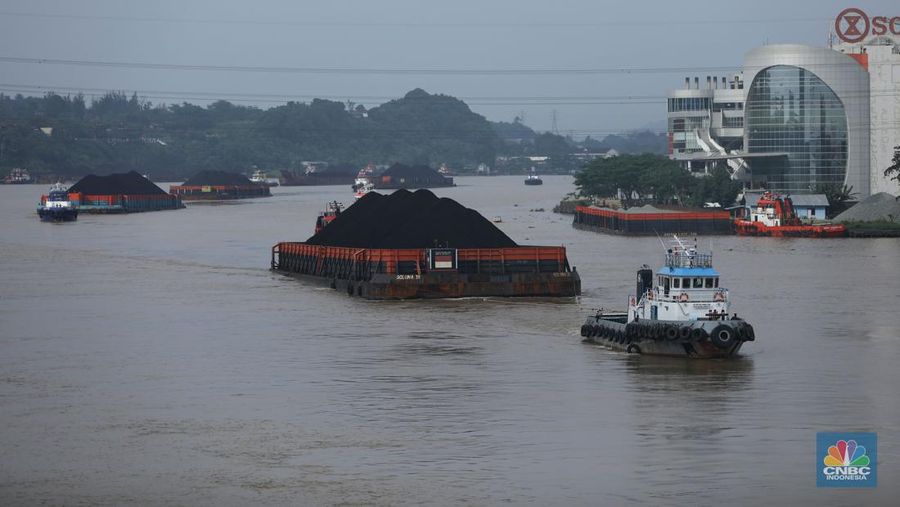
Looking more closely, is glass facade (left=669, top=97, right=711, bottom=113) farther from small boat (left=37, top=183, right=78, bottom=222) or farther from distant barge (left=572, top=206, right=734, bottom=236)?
small boat (left=37, top=183, right=78, bottom=222)

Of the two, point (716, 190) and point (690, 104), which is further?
point (690, 104)

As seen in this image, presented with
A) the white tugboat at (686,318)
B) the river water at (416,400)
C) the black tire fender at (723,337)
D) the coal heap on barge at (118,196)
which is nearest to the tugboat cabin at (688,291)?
the white tugboat at (686,318)

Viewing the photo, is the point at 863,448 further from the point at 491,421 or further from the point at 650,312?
the point at 650,312

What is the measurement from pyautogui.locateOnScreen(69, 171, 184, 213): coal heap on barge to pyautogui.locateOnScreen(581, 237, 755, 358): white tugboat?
129784 mm

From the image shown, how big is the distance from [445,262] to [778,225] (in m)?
56.5

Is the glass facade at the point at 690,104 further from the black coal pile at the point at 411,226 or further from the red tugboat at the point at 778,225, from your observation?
the black coal pile at the point at 411,226

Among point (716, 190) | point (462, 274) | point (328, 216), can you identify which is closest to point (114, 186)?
point (716, 190)

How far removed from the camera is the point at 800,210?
131 meters

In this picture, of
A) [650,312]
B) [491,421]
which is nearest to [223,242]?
[650,312]

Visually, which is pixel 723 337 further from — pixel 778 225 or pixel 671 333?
pixel 778 225

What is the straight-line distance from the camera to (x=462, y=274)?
66188 mm

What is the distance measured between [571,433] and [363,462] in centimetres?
561

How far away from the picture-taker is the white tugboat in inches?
1764

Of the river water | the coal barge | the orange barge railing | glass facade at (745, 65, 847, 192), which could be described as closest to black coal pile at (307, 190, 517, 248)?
the coal barge
